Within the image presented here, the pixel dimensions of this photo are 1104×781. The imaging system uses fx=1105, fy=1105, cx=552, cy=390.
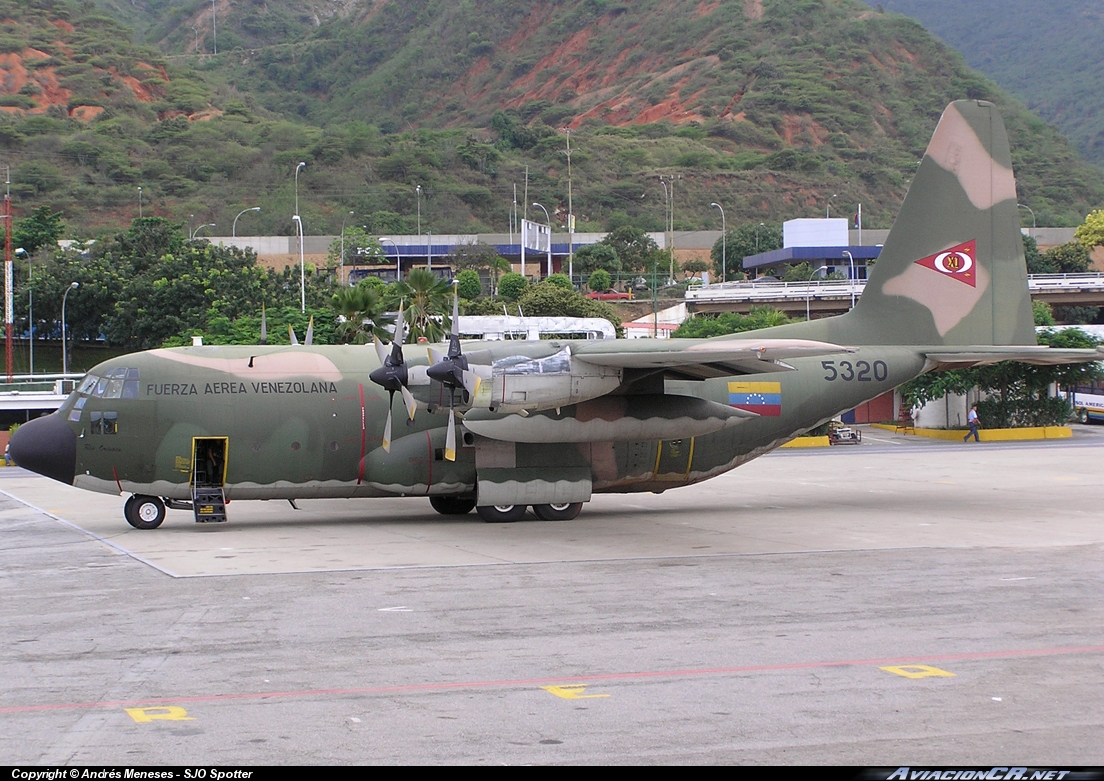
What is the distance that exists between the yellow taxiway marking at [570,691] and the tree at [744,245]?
116m

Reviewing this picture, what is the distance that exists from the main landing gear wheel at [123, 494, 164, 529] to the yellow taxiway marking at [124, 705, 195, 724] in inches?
509

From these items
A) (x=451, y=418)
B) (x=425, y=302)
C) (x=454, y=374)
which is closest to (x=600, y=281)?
(x=425, y=302)

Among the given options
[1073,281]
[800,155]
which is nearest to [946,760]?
[1073,281]

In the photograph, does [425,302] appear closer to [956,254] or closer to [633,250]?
[956,254]

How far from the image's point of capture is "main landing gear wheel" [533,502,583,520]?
24.0 metres

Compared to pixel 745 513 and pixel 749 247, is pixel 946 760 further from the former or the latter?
pixel 749 247

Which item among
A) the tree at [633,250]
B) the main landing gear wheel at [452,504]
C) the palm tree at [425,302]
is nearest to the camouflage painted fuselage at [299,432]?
the main landing gear wheel at [452,504]

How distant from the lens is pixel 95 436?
73.0 feet

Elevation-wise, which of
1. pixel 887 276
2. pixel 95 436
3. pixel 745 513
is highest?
pixel 887 276

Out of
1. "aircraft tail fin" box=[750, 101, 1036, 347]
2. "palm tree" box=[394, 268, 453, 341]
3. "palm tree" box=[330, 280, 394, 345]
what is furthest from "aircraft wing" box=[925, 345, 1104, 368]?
"palm tree" box=[330, 280, 394, 345]

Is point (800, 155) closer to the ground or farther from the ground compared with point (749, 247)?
farther from the ground

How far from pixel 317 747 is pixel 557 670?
3397 millimetres

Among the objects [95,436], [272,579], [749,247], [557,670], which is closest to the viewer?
[557,670]

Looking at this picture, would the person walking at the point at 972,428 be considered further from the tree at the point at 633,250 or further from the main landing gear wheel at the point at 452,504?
the tree at the point at 633,250
